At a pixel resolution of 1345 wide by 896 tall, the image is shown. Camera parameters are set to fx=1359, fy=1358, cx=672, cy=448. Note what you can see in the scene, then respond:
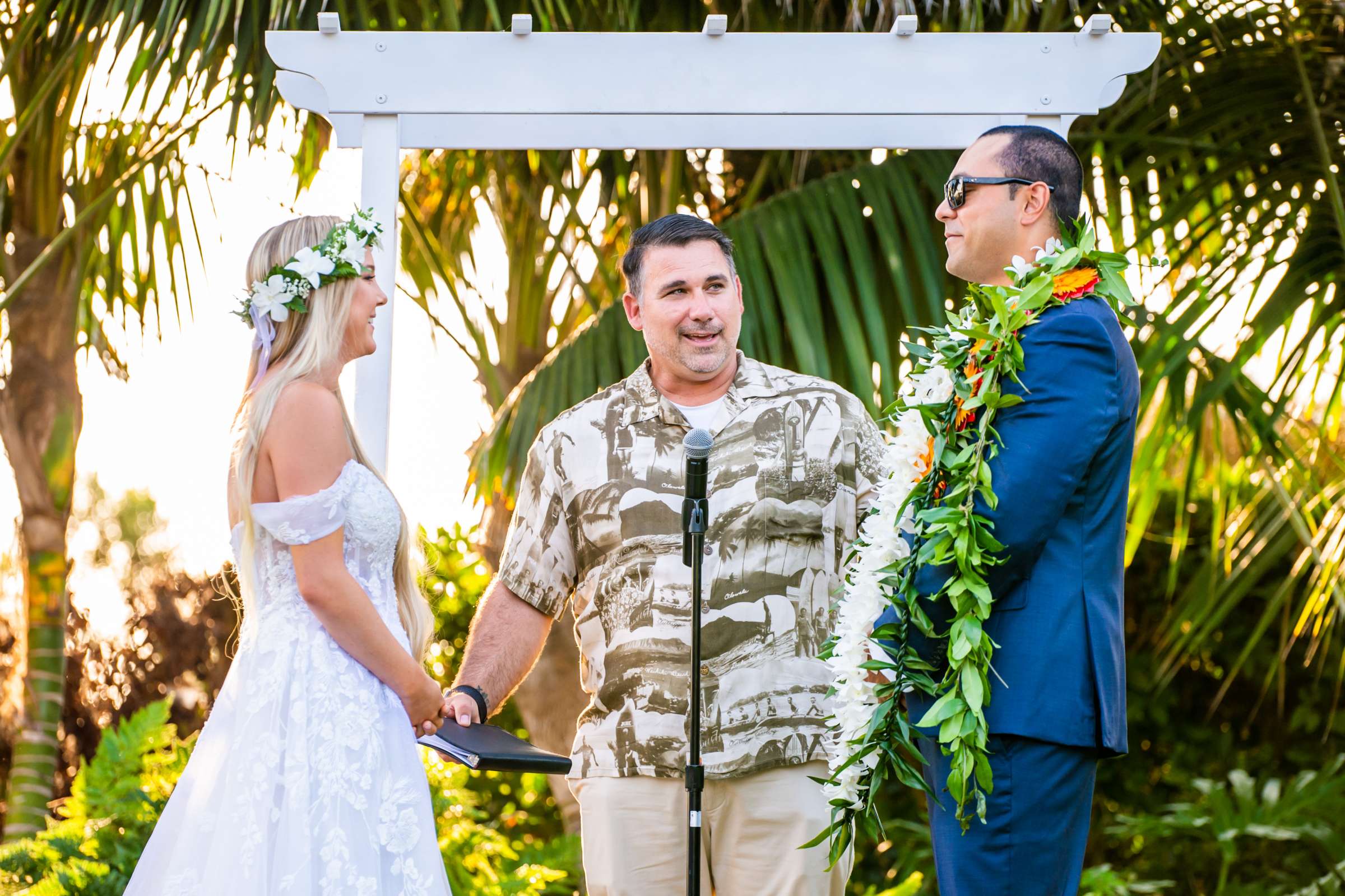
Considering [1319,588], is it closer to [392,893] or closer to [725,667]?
[725,667]

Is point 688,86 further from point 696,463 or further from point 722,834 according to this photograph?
point 722,834

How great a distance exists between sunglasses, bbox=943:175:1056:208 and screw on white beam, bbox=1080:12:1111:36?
103cm

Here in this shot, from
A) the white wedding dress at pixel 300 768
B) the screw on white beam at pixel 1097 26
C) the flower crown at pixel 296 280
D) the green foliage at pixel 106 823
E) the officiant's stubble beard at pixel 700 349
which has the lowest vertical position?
the green foliage at pixel 106 823

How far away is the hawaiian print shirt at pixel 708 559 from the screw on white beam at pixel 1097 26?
1102 millimetres

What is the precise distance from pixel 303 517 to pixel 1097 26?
2214 millimetres

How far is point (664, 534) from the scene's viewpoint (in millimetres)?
3023

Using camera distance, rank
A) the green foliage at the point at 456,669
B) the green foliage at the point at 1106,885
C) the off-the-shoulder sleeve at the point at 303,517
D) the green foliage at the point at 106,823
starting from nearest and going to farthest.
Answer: the off-the-shoulder sleeve at the point at 303,517, the green foliage at the point at 106,823, the green foliage at the point at 1106,885, the green foliage at the point at 456,669

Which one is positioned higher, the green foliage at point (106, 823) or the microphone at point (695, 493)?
the microphone at point (695, 493)

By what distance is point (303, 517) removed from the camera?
2.62 metres

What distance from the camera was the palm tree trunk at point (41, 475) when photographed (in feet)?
17.8

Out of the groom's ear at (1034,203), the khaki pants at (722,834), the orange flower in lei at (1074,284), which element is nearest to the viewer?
the orange flower in lei at (1074,284)

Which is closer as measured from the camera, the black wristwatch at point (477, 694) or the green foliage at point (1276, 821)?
the black wristwatch at point (477, 694)

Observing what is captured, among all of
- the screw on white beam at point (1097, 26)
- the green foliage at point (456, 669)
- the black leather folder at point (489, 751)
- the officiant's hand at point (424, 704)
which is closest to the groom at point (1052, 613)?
the black leather folder at point (489, 751)

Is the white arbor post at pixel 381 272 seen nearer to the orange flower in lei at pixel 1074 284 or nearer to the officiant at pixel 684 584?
the officiant at pixel 684 584
